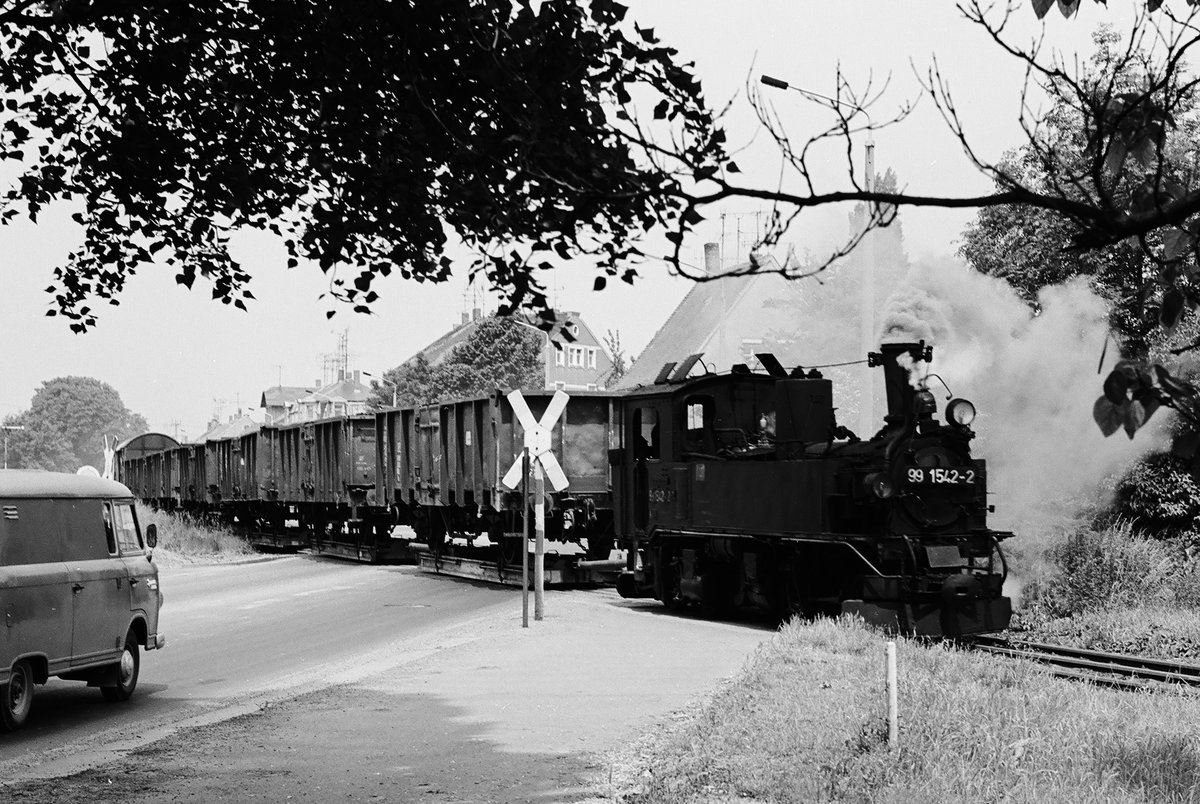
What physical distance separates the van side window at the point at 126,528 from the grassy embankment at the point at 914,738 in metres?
5.32

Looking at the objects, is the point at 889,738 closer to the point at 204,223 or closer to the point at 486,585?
the point at 204,223

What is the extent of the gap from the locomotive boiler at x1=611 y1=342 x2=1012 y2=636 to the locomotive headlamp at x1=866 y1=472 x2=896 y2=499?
0.04ft

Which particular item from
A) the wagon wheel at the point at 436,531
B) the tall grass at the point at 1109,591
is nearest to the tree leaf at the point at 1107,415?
the tall grass at the point at 1109,591

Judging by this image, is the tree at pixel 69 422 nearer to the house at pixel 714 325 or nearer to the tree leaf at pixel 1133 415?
the house at pixel 714 325

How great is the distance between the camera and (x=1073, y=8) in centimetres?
473

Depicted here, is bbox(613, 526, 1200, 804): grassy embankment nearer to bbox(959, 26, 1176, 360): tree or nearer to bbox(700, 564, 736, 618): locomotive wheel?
bbox(700, 564, 736, 618): locomotive wheel

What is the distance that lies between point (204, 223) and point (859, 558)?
28.4 ft

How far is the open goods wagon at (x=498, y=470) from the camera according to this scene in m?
24.1

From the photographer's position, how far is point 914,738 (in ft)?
27.8

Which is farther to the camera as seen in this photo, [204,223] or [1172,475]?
[1172,475]

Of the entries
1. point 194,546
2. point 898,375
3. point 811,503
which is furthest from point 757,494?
point 194,546

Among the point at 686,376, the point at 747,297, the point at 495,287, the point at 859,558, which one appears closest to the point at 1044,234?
the point at 686,376

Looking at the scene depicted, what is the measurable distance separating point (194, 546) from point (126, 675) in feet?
84.3

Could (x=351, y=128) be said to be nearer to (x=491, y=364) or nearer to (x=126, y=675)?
(x=126, y=675)
